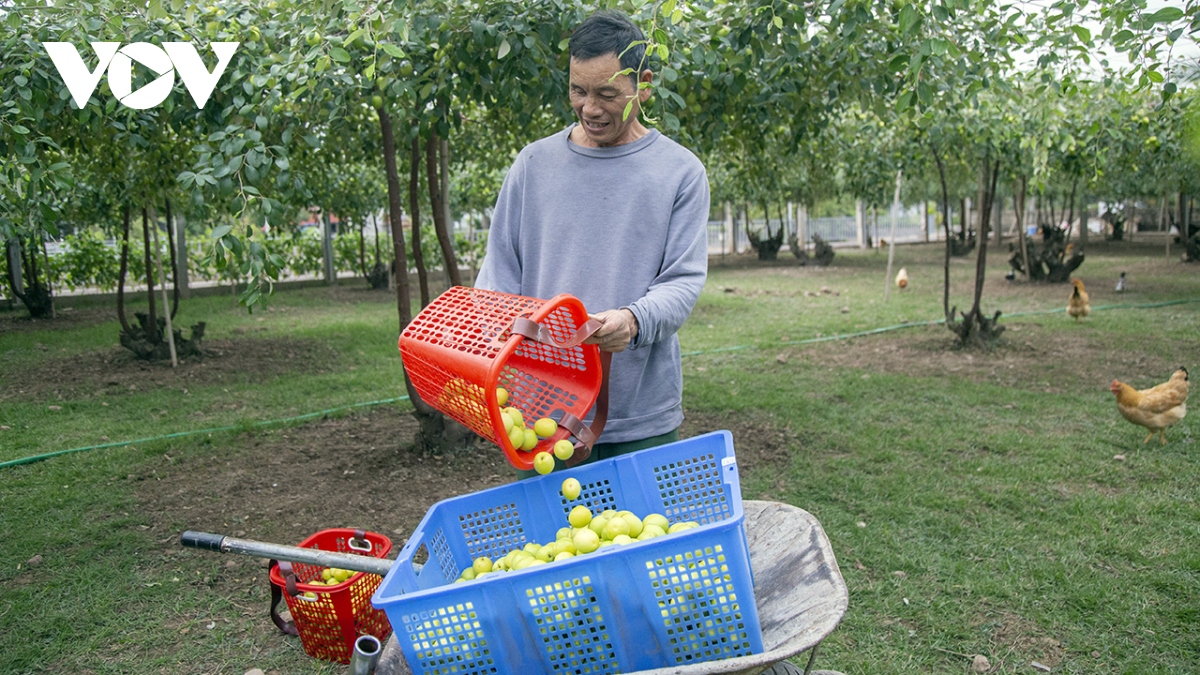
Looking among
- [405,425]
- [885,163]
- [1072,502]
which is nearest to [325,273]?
[885,163]

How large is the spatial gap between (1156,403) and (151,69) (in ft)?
18.0

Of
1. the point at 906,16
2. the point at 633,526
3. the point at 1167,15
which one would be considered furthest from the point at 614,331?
the point at 1167,15

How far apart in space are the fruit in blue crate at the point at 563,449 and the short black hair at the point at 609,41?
0.89 m

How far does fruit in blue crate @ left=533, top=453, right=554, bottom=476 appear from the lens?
1.84m

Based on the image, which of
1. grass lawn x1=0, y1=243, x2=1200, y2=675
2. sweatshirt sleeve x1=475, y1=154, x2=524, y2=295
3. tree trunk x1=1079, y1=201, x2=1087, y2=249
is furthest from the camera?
tree trunk x1=1079, y1=201, x2=1087, y2=249

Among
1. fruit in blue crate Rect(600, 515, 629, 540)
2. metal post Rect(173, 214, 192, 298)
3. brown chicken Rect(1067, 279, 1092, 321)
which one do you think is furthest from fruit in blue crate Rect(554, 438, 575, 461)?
metal post Rect(173, 214, 192, 298)

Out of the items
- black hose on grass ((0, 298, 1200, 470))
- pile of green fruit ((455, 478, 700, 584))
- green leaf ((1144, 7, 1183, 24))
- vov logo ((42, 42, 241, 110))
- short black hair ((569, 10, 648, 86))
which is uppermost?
vov logo ((42, 42, 241, 110))

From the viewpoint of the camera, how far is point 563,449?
74.6 inches

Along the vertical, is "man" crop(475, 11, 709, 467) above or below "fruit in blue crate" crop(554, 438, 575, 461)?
above

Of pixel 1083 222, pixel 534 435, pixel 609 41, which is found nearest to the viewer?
pixel 534 435

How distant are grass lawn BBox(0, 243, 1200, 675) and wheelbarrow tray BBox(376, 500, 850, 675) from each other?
1.17 m

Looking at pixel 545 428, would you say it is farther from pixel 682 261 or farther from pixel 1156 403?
pixel 1156 403

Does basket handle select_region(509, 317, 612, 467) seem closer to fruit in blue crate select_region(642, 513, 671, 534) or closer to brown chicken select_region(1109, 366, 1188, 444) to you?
fruit in blue crate select_region(642, 513, 671, 534)

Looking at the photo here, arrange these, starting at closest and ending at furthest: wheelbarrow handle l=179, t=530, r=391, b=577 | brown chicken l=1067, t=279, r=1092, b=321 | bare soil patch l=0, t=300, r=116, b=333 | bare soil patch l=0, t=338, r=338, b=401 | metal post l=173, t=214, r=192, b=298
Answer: wheelbarrow handle l=179, t=530, r=391, b=577, bare soil patch l=0, t=338, r=338, b=401, brown chicken l=1067, t=279, r=1092, b=321, bare soil patch l=0, t=300, r=116, b=333, metal post l=173, t=214, r=192, b=298
